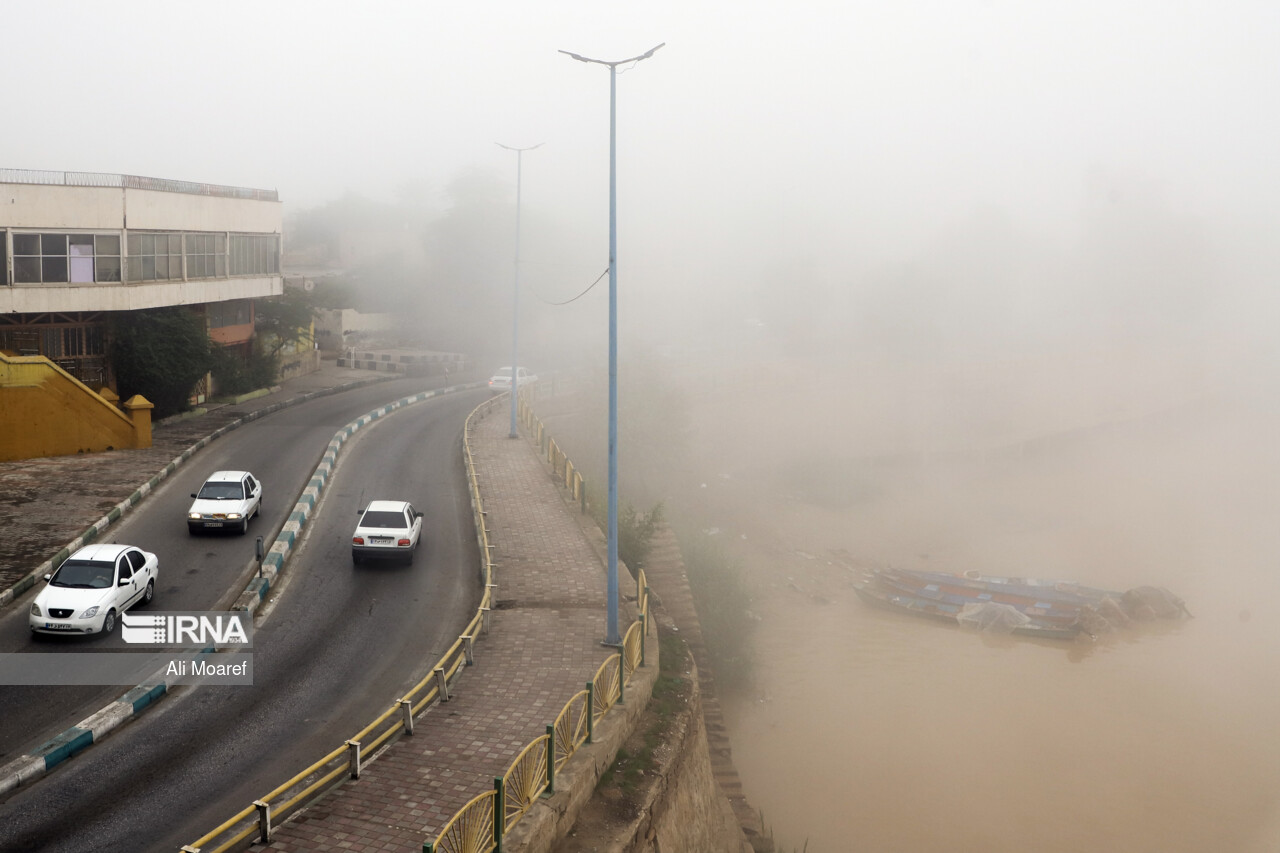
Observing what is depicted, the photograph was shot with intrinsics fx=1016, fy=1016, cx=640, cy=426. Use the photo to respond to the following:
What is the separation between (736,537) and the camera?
1521 inches

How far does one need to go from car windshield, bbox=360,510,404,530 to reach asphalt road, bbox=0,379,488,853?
86 cm

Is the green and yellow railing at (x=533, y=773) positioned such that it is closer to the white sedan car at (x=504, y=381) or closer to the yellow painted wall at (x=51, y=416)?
the yellow painted wall at (x=51, y=416)

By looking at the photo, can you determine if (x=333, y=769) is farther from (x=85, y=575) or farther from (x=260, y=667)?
(x=85, y=575)

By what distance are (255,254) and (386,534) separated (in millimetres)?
24648

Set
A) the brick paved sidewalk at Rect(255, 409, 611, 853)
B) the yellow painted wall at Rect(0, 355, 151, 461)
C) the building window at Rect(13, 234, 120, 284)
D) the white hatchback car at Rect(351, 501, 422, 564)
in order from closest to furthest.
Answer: the brick paved sidewalk at Rect(255, 409, 611, 853) → the white hatchback car at Rect(351, 501, 422, 564) → the yellow painted wall at Rect(0, 355, 151, 461) → the building window at Rect(13, 234, 120, 284)

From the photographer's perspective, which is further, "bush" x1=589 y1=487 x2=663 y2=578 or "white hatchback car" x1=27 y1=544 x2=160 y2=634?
"bush" x1=589 y1=487 x2=663 y2=578

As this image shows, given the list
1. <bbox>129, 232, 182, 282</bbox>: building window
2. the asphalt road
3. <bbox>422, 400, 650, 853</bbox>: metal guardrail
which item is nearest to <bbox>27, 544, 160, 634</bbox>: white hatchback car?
the asphalt road

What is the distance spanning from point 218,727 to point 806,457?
41.7 meters

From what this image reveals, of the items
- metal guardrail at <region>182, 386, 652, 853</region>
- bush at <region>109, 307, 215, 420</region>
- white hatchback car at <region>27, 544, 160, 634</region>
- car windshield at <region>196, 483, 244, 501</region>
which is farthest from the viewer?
bush at <region>109, 307, 215, 420</region>

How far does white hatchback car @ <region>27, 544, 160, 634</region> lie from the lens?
1572 cm

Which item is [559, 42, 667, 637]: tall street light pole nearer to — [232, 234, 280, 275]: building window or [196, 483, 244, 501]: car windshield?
[196, 483, 244, 501]: car windshield

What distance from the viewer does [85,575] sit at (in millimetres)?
16531

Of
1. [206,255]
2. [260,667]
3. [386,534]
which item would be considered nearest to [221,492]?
[386,534]

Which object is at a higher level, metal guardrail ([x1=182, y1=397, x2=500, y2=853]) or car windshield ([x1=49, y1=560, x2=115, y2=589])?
car windshield ([x1=49, y1=560, x2=115, y2=589])
